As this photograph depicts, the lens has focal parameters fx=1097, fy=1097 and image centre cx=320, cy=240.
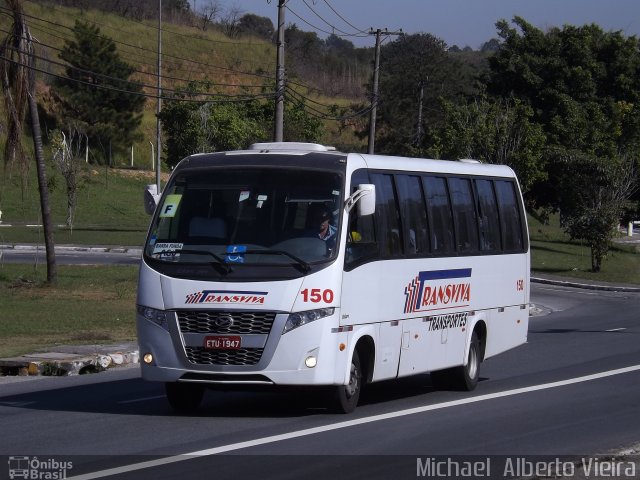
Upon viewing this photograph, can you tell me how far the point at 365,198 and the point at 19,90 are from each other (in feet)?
61.6

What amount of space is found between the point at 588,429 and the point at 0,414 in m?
6.28

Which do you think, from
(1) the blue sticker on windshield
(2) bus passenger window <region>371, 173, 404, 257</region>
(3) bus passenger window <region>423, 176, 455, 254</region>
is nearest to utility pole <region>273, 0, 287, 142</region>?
(3) bus passenger window <region>423, 176, 455, 254</region>

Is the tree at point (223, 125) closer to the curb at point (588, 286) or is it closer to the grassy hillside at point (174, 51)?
the curb at point (588, 286)

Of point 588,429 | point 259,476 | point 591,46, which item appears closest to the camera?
point 259,476

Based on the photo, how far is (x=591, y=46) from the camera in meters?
69.8

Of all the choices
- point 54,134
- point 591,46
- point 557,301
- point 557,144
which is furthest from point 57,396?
point 591,46

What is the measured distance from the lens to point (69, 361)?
16.3 metres

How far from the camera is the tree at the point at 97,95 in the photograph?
243 ft

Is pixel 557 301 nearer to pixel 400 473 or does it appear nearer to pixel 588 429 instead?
pixel 588 429

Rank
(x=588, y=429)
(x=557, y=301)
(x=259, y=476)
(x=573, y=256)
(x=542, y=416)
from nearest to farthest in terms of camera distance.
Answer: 1. (x=259, y=476)
2. (x=588, y=429)
3. (x=542, y=416)
4. (x=557, y=301)
5. (x=573, y=256)

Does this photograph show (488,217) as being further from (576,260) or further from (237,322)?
(576,260)

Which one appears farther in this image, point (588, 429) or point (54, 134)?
point (54, 134)

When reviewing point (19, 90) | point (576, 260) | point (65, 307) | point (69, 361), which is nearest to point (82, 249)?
point (19, 90)

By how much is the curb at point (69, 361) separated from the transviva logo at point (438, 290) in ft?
19.0
